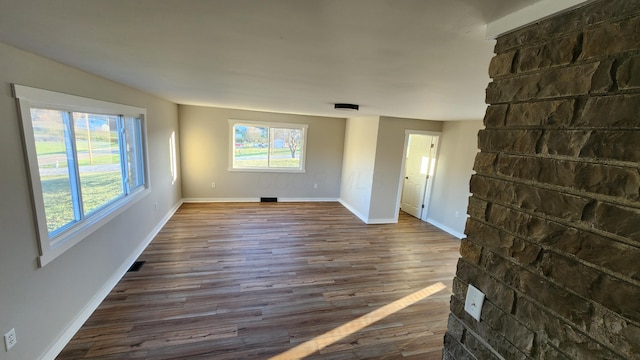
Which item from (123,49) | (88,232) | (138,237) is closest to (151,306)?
(88,232)

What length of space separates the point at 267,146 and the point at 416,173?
3697mm

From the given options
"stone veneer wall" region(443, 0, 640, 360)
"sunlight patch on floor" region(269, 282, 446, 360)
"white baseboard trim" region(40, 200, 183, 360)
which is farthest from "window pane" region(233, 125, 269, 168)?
"stone veneer wall" region(443, 0, 640, 360)

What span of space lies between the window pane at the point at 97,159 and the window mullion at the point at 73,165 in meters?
0.06

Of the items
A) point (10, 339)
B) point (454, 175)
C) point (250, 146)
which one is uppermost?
point (250, 146)

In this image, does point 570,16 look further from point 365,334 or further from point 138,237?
point 138,237

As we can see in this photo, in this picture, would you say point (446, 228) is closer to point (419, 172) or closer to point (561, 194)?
point (419, 172)

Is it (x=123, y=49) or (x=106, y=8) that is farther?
(x=123, y=49)

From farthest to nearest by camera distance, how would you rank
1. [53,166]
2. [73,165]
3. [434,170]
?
[434,170]
[73,165]
[53,166]

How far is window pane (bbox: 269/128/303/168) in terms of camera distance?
6.59 meters

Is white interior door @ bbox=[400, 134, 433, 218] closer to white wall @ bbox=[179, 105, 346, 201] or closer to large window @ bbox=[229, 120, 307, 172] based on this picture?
white wall @ bbox=[179, 105, 346, 201]

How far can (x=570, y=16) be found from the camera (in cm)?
76

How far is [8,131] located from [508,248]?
2760 millimetres

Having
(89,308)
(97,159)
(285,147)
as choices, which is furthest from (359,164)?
(89,308)

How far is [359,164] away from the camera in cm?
605
